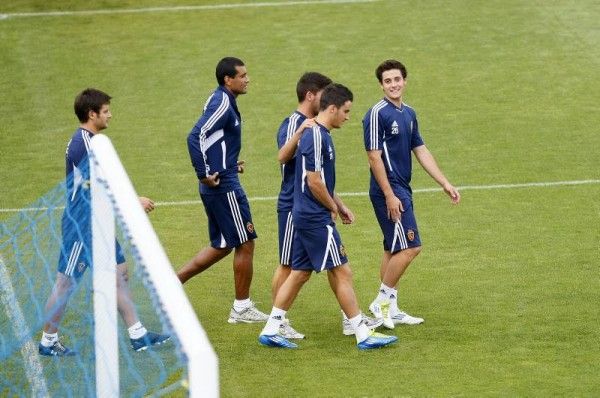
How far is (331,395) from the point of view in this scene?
9570 millimetres

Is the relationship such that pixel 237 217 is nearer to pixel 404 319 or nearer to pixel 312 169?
pixel 312 169

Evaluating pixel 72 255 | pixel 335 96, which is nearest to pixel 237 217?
pixel 335 96

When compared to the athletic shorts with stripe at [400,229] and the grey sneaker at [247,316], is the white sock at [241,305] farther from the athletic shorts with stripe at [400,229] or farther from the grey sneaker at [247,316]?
the athletic shorts with stripe at [400,229]

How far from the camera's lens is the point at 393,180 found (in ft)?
35.9

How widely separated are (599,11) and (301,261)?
34.6 feet

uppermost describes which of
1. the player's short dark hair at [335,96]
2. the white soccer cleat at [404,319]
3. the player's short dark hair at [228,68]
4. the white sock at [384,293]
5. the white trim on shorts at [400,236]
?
the player's short dark hair at [228,68]

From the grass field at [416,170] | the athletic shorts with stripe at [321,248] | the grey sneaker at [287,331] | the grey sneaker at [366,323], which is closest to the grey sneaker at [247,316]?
the grass field at [416,170]

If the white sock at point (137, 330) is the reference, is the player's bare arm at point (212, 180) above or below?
above

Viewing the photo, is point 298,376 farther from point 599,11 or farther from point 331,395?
point 599,11

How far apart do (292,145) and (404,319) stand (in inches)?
65.6

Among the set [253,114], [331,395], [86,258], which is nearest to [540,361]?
[331,395]

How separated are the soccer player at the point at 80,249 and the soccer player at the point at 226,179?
105 centimetres

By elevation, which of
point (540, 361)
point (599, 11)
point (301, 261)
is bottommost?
point (540, 361)

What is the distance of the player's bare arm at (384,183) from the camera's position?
10.7 metres
